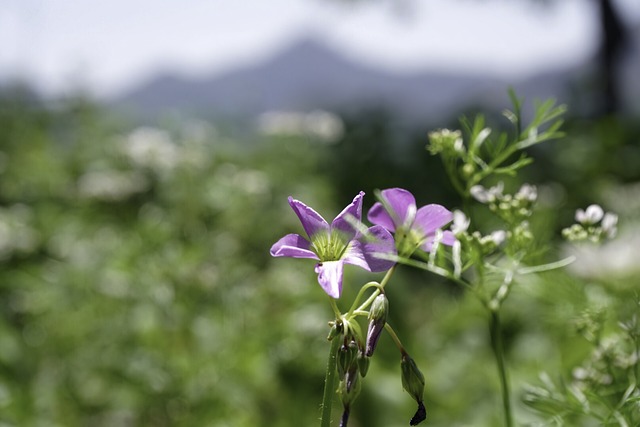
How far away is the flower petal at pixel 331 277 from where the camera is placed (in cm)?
52

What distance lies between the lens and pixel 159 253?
213 cm

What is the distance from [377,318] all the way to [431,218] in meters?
0.11

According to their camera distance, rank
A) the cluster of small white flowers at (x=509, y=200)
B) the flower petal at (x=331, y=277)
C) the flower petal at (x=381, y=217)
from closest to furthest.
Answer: the flower petal at (x=331, y=277) < the flower petal at (x=381, y=217) < the cluster of small white flowers at (x=509, y=200)

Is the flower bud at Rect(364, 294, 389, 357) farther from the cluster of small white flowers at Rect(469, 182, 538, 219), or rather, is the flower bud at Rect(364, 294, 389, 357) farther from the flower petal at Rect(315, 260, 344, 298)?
the cluster of small white flowers at Rect(469, 182, 538, 219)

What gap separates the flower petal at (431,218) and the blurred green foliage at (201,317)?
273 mm

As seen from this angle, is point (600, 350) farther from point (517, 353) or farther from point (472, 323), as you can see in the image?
point (472, 323)

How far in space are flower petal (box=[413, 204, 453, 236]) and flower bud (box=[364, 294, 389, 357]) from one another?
3.5 inches

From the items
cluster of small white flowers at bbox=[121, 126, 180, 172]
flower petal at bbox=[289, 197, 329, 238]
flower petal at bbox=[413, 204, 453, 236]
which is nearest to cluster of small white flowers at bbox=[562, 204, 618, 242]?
flower petal at bbox=[413, 204, 453, 236]

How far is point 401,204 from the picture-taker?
618 mm

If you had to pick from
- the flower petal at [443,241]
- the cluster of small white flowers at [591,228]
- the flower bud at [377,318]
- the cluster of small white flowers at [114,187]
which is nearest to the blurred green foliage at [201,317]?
the cluster of small white flowers at [114,187]

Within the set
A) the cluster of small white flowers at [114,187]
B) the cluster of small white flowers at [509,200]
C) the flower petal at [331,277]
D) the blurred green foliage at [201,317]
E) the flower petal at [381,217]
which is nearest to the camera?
the flower petal at [331,277]

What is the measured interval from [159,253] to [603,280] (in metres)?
1.43

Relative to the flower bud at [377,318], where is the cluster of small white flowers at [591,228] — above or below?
below

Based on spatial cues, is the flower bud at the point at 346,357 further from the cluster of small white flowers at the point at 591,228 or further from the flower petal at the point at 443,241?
the cluster of small white flowers at the point at 591,228
